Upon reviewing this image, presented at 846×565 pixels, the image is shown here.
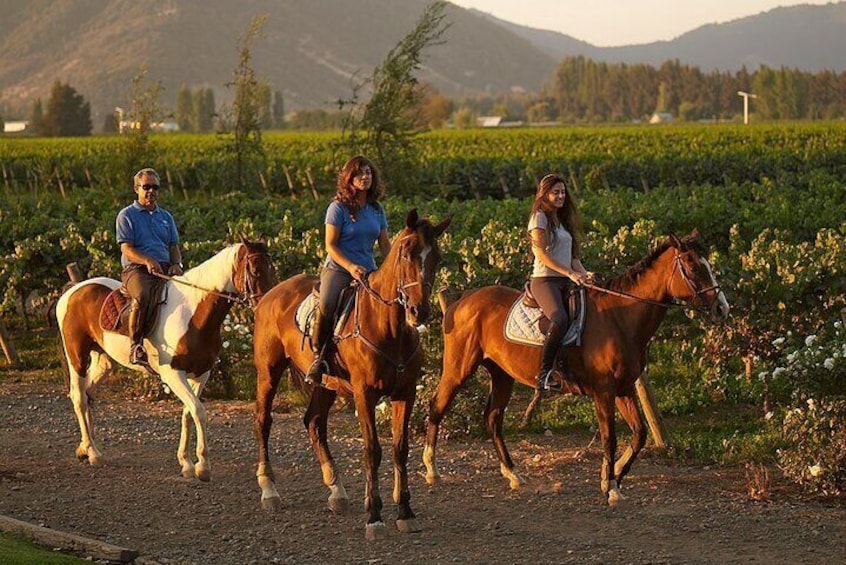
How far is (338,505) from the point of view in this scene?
1170cm

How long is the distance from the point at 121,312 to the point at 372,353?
3637mm

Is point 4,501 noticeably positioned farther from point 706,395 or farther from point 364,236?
point 706,395

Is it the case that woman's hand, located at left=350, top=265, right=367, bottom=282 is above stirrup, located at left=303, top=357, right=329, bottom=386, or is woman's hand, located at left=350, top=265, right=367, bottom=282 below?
above

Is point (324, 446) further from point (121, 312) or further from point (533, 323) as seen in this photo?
point (121, 312)

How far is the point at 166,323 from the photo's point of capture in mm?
13125

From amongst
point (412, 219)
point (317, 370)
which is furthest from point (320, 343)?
point (412, 219)

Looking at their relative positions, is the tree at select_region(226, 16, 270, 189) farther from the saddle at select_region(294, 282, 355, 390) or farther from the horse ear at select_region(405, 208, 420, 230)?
the horse ear at select_region(405, 208, 420, 230)

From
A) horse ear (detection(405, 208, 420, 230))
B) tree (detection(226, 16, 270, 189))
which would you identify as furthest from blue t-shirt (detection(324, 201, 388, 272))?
tree (detection(226, 16, 270, 189))

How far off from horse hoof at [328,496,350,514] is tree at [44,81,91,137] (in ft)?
367

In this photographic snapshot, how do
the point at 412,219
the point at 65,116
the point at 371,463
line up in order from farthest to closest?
1. the point at 65,116
2. the point at 371,463
3. the point at 412,219

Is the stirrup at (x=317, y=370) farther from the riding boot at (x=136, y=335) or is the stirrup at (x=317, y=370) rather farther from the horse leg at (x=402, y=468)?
the riding boot at (x=136, y=335)

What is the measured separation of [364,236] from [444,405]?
2024 mm

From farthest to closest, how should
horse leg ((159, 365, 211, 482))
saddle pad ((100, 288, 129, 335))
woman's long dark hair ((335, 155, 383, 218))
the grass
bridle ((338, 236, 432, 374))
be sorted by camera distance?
1. saddle pad ((100, 288, 129, 335))
2. horse leg ((159, 365, 211, 482))
3. woman's long dark hair ((335, 155, 383, 218))
4. bridle ((338, 236, 432, 374))
5. the grass

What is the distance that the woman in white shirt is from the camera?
11734mm
